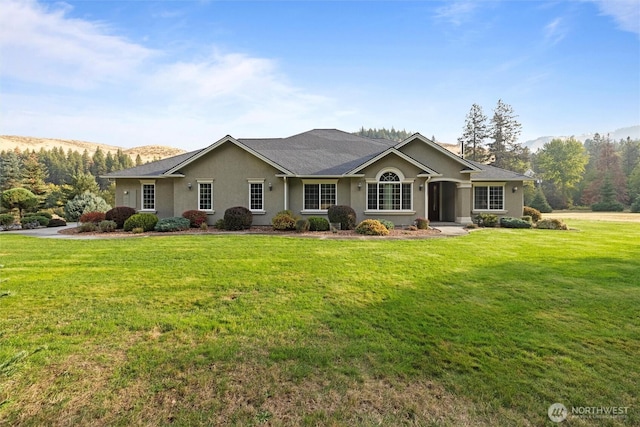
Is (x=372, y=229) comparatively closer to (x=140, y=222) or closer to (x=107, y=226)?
(x=140, y=222)

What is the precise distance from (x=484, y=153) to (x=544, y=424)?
61.5 metres

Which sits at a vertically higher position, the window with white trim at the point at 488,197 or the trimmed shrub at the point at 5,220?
the window with white trim at the point at 488,197

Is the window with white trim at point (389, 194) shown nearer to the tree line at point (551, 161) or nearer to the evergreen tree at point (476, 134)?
the tree line at point (551, 161)

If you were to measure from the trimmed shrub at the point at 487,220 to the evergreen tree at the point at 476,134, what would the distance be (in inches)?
1635

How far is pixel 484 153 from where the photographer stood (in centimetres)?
5572

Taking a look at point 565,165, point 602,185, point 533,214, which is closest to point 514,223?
point 533,214

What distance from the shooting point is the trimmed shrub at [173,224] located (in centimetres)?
1520

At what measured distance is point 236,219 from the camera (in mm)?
15672

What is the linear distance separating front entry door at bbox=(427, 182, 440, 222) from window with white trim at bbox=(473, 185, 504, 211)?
228 cm

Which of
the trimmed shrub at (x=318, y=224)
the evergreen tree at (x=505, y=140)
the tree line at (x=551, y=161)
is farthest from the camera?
the evergreen tree at (x=505, y=140)

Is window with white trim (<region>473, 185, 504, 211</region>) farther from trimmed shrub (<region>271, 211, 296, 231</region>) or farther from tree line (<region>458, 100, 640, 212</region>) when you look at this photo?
tree line (<region>458, 100, 640, 212</region>)

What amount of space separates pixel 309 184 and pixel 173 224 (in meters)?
7.62

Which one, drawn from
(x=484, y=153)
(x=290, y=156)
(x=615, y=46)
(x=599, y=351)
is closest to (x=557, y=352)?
(x=599, y=351)

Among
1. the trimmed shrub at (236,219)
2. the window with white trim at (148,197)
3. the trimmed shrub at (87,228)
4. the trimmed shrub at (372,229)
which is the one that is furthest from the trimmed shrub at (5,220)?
the trimmed shrub at (372,229)
